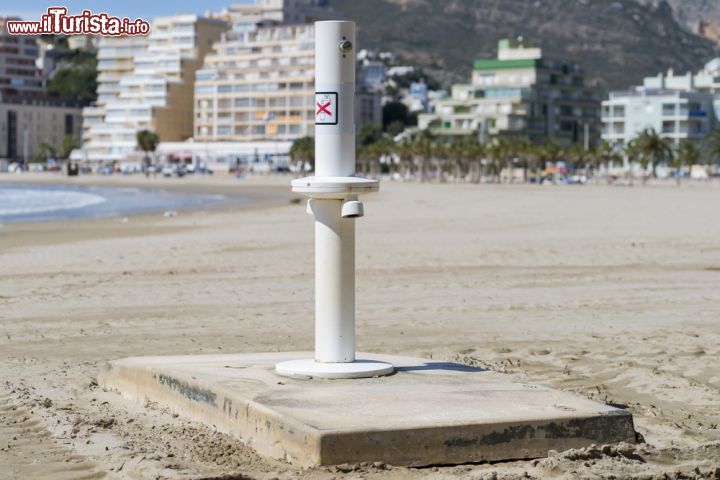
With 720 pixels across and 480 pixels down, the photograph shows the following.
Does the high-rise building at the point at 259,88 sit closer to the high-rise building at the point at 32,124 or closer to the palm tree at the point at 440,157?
the palm tree at the point at 440,157

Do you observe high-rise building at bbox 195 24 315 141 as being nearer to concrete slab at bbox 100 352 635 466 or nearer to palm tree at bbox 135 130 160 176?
palm tree at bbox 135 130 160 176

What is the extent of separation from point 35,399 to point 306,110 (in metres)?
136

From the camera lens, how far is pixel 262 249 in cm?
2106

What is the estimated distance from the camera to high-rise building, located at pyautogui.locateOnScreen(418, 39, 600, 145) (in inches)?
5032

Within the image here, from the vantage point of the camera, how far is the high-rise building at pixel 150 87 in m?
155

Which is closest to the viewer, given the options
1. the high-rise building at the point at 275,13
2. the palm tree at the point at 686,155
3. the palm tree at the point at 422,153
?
the palm tree at the point at 686,155

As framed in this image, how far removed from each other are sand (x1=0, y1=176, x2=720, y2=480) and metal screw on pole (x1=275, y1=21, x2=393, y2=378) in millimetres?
1087

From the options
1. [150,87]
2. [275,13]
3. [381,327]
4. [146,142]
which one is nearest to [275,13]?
[275,13]

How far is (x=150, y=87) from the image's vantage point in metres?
156

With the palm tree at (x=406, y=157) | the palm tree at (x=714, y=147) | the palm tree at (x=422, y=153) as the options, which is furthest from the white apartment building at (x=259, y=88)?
the palm tree at (x=714, y=147)

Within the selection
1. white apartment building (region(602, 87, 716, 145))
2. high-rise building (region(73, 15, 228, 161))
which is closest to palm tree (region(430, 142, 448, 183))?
white apartment building (region(602, 87, 716, 145))

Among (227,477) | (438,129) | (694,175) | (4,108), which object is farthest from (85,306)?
(4,108)

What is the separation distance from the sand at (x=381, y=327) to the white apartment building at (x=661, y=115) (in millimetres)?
96110

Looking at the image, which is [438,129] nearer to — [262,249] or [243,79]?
[243,79]
